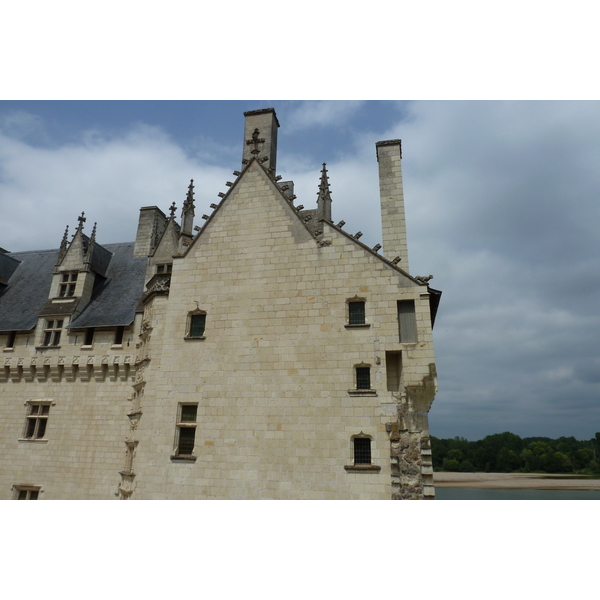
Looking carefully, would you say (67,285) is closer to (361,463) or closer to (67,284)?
(67,284)

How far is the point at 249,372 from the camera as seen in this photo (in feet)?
42.5

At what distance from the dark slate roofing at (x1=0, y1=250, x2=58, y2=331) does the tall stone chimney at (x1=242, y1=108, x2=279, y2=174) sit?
12.8m

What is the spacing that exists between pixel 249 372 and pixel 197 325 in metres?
2.67

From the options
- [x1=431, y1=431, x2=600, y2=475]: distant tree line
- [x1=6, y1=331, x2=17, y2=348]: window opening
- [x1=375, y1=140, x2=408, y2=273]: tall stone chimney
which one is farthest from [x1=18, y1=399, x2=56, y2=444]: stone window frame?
[x1=431, y1=431, x2=600, y2=475]: distant tree line

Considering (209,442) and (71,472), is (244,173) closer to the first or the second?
(209,442)

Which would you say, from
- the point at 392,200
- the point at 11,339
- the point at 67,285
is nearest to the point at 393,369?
the point at 392,200

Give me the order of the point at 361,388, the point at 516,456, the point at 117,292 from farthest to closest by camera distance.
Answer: the point at 516,456, the point at 117,292, the point at 361,388

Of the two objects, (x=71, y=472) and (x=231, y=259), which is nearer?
(x=231, y=259)

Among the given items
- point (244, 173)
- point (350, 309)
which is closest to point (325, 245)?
point (350, 309)

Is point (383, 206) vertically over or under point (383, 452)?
over

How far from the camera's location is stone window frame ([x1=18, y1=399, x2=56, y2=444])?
17.0 meters
